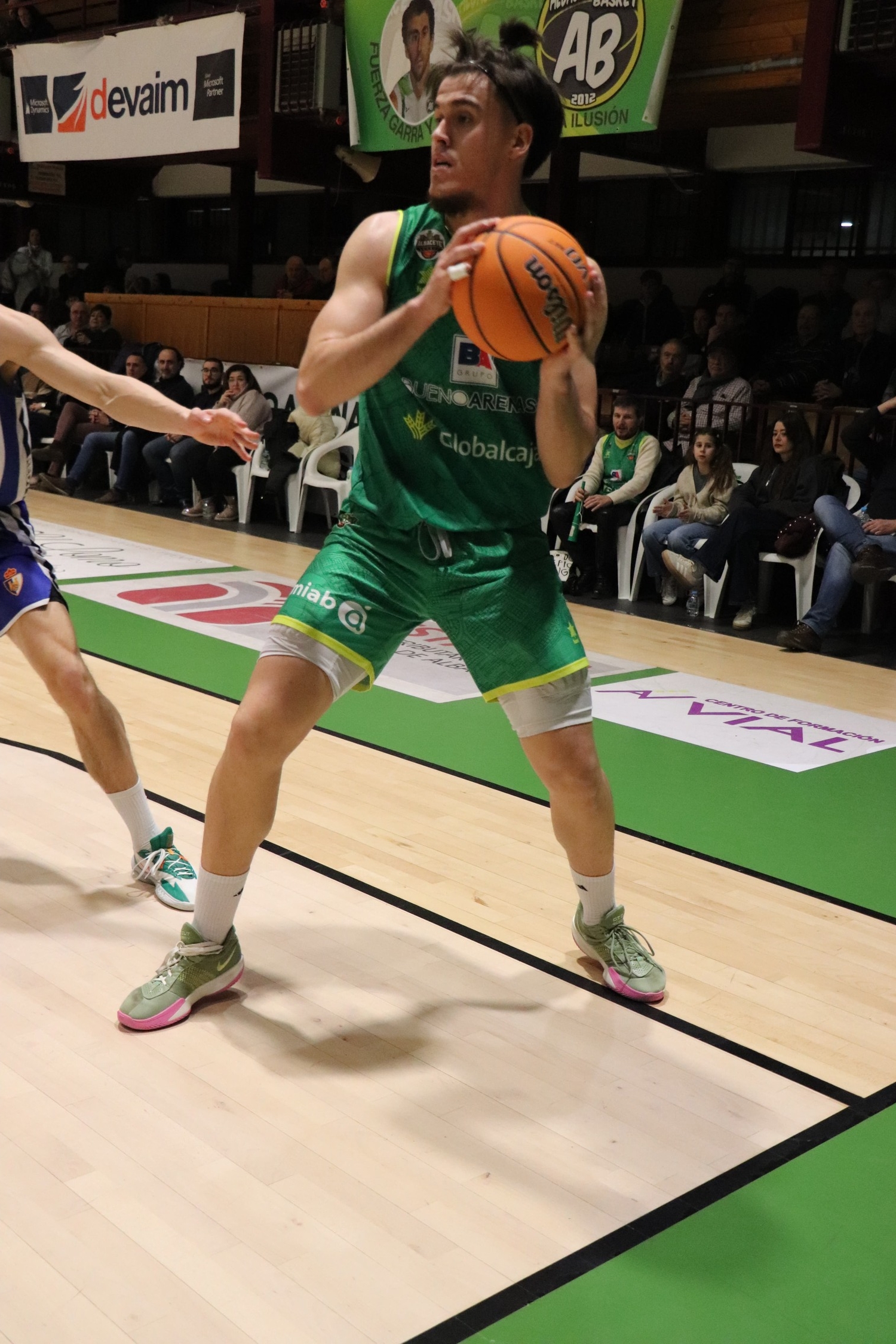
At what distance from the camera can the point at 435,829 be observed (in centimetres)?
389

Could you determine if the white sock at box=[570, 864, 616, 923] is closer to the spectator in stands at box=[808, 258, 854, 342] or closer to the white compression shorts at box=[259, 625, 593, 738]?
the white compression shorts at box=[259, 625, 593, 738]

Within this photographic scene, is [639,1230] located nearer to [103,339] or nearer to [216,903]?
[216,903]

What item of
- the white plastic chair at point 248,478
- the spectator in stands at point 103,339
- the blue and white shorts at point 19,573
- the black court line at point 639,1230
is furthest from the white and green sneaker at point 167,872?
the spectator in stands at point 103,339

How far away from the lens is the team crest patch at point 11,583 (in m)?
3.22

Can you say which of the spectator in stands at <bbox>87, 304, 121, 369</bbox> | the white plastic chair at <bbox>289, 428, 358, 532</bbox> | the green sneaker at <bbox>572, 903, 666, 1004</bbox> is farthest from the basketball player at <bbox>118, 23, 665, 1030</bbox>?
the spectator in stands at <bbox>87, 304, 121, 369</bbox>

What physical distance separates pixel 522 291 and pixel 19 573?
5.25 ft

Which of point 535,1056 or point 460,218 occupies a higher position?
point 460,218

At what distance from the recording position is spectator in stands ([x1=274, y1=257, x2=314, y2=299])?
11.9m

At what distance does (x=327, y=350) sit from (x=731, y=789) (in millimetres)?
2641

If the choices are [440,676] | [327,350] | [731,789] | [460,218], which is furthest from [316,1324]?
[440,676]

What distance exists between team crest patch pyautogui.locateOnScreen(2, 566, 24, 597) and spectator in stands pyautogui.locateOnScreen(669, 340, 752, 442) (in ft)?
20.2

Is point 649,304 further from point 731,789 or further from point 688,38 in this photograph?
point 731,789

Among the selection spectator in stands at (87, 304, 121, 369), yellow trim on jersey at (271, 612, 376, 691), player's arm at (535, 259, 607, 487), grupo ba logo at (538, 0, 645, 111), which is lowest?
spectator in stands at (87, 304, 121, 369)

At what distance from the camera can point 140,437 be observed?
36.4 ft
